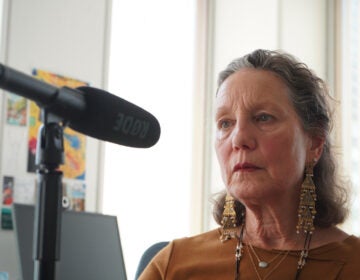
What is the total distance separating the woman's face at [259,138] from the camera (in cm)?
154

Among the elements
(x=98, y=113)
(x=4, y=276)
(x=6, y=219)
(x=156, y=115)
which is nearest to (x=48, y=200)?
(x=98, y=113)

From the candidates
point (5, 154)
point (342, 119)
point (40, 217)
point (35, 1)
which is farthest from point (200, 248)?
point (342, 119)

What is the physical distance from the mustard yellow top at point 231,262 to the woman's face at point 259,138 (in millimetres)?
176

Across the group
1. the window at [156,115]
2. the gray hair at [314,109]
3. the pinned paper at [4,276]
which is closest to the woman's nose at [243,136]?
the gray hair at [314,109]

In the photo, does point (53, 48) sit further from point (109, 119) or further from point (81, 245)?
point (109, 119)

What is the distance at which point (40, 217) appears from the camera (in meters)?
0.81

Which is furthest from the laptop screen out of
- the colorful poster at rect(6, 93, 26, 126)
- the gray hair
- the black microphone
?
the black microphone

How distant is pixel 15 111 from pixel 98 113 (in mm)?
2090

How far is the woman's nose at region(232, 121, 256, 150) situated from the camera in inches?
60.4

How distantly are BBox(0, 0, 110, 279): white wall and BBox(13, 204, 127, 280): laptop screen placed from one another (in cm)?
50

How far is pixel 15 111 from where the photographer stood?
284 centimetres

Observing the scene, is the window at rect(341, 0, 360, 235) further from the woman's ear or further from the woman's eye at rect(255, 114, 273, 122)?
the woman's eye at rect(255, 114, 273, 122)

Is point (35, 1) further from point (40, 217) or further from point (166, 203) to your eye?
point (40, 217)

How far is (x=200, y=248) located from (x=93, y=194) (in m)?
1.57
